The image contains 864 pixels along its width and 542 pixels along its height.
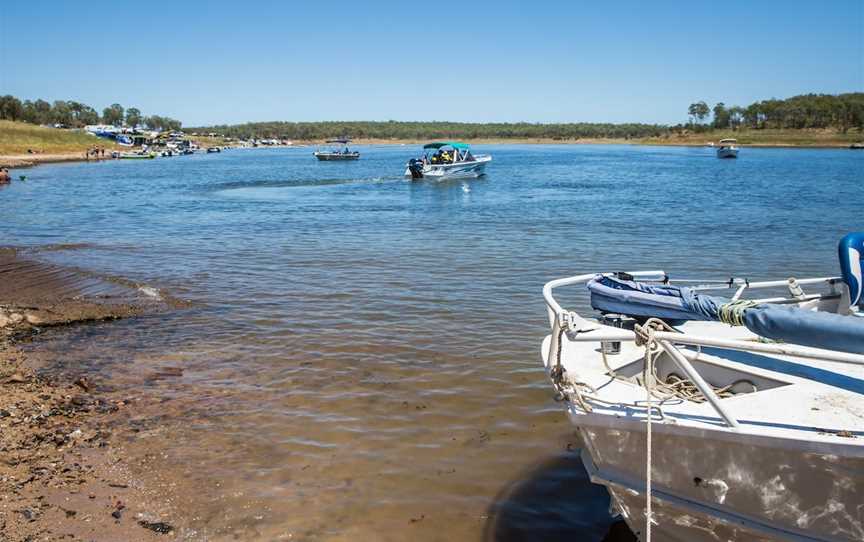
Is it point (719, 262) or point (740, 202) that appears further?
point (740, 202)

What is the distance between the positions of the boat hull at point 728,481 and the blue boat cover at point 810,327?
0.96 meters

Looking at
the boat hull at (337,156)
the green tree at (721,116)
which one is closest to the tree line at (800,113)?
the green tree at (721,116)

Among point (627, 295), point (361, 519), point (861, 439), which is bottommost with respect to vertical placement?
point (361, 519)

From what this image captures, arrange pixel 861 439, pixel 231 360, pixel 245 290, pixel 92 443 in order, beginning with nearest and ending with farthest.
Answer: pixel 861 439 < pixel 92 443 < pixel 231 360 < pixel 245 290

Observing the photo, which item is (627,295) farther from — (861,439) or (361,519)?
(361,519)

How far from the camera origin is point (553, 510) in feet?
21.5

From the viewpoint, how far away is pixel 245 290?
15.4 m

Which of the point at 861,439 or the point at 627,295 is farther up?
the point at 627,295

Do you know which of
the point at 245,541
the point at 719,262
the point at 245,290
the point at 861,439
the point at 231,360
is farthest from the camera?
the point at 719,262

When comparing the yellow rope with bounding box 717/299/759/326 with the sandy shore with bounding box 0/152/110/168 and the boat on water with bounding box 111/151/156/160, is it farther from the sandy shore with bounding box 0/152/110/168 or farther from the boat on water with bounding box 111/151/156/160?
the boat on water with bounding box 111/151/156/160

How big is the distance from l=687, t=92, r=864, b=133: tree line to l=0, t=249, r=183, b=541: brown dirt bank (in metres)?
163

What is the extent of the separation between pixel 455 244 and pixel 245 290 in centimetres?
868

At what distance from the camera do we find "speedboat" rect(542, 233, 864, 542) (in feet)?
14.5

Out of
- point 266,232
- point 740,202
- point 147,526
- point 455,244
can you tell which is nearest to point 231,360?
point 147,526
